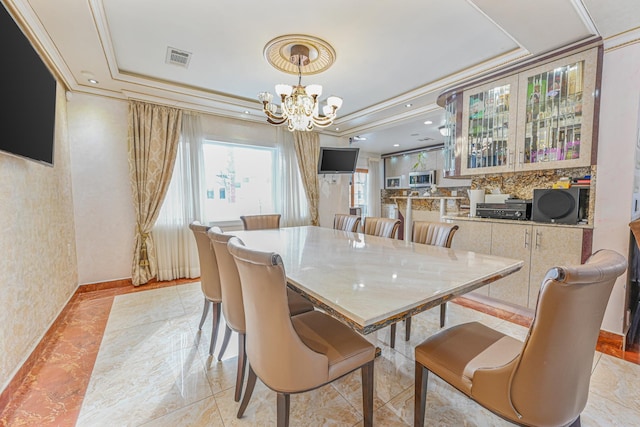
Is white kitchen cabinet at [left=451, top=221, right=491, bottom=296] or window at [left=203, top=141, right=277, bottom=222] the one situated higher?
window at [left=203, top=141, right=277, bottom=222]

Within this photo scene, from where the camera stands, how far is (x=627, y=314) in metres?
2.13

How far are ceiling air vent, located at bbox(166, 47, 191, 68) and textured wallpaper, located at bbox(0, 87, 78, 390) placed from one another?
1.34 m

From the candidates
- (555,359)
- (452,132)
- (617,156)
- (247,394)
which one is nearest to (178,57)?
(247,394)

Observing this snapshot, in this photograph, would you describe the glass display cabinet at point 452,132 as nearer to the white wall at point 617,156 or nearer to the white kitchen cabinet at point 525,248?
the white kitchen cabinet at point 525,248

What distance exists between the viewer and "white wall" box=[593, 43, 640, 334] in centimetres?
208

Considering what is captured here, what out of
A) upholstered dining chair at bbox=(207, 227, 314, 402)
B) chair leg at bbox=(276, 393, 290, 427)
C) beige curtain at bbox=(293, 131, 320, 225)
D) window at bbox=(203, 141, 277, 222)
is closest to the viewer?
chair leg at bbox=(276, 393, 290, 427)

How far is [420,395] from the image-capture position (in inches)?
49.9

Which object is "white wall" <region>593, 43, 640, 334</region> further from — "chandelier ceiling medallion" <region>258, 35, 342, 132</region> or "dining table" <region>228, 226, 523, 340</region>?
"chandelier ceiling medallion" <region>258, 35, 342, 132</region>

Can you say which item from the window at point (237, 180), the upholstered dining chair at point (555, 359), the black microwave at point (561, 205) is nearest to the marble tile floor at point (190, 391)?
the upholstered dining chair at point (555, 359)

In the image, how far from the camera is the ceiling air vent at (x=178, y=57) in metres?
2.51

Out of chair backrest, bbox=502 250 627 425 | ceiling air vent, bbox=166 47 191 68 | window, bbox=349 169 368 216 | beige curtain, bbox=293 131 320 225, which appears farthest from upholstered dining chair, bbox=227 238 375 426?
window, bbox=349 169 368 216

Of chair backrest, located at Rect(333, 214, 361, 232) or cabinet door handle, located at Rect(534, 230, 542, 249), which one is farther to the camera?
chair backrest, located at Rect(333, 214, 361, 232)

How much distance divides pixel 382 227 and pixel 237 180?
266cm

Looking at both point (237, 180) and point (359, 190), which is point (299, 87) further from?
point (359, 190)
